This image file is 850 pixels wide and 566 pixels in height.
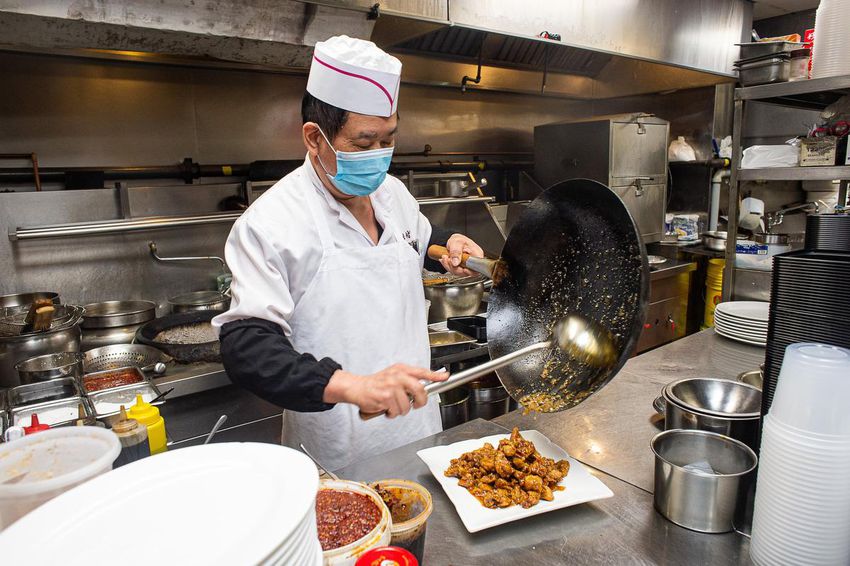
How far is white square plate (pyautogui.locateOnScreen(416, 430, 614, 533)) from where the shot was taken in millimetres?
1138

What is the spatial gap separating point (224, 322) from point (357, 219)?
557 millimetres

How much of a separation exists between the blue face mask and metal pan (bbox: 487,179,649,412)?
433 millimetres

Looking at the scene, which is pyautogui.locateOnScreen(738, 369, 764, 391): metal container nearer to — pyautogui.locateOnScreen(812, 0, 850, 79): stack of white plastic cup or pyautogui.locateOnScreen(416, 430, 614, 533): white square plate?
pyautogui.locateOnScreen(416, 430, 614, 533): white square plate

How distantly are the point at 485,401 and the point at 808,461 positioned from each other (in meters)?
2.00

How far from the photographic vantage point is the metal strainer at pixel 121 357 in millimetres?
2342

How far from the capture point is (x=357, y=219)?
1.75 m

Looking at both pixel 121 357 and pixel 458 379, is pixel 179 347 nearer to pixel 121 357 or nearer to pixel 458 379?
pixel 121 357

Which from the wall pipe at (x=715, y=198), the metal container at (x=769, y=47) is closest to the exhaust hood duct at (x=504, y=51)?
the metal container at (x=769, y=47)

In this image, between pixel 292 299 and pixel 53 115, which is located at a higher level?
pixel 53 115

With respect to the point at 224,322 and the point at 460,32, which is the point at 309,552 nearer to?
the point at 224,322

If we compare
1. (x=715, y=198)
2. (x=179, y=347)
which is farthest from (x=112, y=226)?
(x=715, y=198)

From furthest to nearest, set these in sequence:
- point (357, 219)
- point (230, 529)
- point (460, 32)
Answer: point (460, 32) → point (357, 219) → point (230, 529)

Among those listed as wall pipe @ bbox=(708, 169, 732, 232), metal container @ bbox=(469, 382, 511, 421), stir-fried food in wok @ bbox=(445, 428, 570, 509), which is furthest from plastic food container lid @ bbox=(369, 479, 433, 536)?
wall pipe @ bbox=(708, 169, 732, 232)

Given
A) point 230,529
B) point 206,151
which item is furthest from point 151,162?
point 230,529
